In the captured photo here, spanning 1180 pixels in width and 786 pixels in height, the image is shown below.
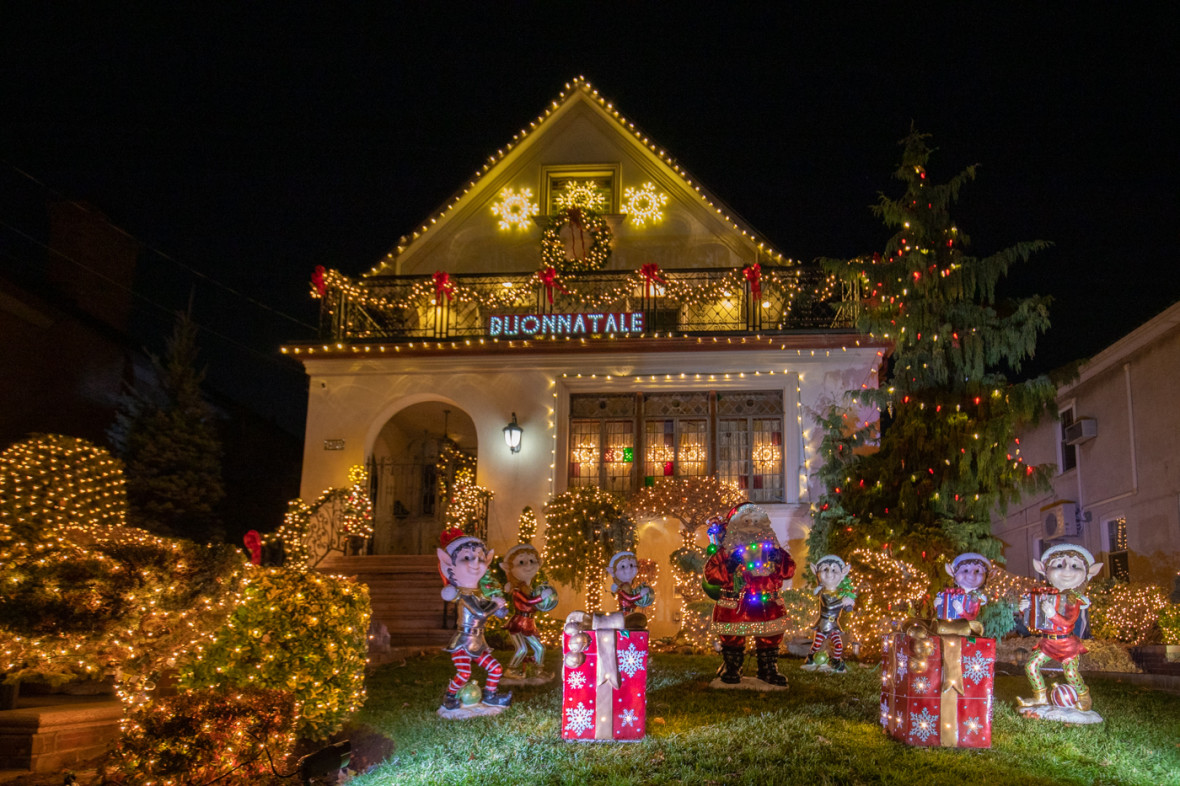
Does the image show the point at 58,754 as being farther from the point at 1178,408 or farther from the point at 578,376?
the point at 1178,408

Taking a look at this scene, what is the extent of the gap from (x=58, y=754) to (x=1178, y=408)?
17.3 metres

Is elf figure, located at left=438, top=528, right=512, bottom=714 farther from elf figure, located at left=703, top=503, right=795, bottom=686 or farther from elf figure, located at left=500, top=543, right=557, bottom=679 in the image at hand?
elf figure, located at left=703, top=503, right=795, bottom=686

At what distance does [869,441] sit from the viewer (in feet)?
49.3

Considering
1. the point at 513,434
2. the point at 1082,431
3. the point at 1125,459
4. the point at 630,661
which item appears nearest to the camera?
the point at 630,661

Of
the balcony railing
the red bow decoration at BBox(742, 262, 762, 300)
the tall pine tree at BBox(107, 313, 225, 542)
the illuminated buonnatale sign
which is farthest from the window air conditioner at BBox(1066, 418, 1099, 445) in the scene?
the tall pine tree at BBox(107, 313, 225, 542)

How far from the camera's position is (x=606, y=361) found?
16.4m

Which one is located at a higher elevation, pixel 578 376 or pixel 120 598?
pixel 578 376

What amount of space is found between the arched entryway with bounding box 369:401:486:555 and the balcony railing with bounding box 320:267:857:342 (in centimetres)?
184

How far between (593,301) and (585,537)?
504 centimetres

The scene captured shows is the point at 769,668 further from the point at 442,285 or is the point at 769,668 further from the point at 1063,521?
the point at 1063,521

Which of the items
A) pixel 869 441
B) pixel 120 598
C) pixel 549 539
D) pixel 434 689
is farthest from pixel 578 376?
pixel 120 598

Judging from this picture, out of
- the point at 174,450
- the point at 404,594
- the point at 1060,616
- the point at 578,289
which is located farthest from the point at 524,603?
the point at 174,450

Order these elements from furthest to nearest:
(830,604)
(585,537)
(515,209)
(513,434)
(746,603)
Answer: (515,209)
(513,434)
(585,537)
(830,604)
(746,603)

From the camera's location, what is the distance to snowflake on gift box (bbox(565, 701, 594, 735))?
288 inches
